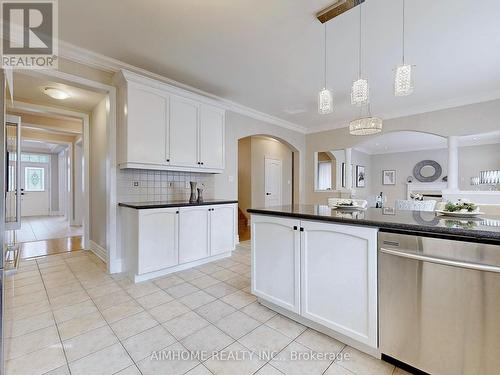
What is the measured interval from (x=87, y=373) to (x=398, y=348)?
1.91 m

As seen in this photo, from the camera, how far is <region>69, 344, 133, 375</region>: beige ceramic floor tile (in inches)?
55.4

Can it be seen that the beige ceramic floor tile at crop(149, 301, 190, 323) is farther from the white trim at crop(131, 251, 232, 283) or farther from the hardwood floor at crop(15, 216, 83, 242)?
the hardwood floor at crop(15, 216, 83, 242)

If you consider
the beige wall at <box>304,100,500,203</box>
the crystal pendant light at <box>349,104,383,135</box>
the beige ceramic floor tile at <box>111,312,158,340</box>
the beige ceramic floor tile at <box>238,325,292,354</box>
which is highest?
the beige wall at <box>304,100,500,203</box>

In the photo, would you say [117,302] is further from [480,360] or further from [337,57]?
[337,57]

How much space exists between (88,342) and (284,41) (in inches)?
127

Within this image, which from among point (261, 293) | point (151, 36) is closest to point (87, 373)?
point (261, 293)

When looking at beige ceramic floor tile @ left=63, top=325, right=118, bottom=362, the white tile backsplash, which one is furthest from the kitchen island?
the white tile backsplash

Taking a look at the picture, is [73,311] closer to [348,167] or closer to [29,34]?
[29,34]

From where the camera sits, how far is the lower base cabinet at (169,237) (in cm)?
272

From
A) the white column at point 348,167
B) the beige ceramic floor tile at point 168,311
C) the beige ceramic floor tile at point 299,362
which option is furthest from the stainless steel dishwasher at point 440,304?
the white column at point 348,167

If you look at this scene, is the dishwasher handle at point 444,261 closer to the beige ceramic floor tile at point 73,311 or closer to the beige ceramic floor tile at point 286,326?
the beige ceramic floor tile at point 286,326

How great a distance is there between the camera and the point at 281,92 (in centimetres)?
387

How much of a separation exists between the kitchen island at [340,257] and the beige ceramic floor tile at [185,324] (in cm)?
58

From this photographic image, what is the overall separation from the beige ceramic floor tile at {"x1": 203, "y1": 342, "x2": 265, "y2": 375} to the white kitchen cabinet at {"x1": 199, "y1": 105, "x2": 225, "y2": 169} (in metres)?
2.54
